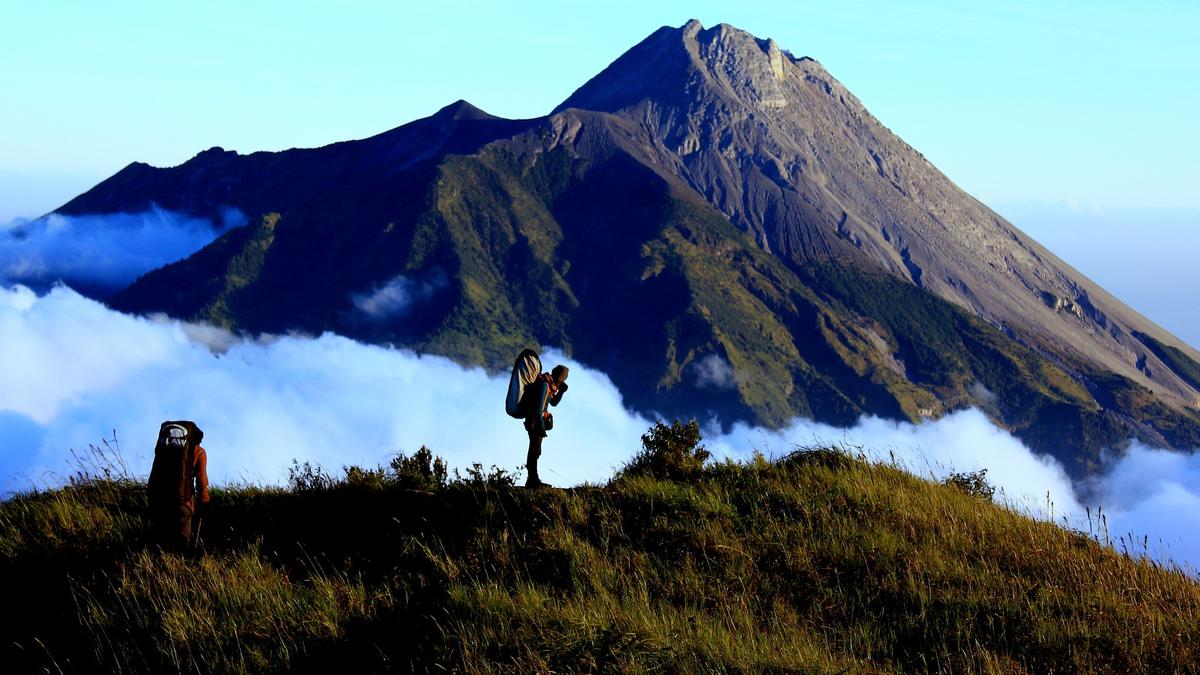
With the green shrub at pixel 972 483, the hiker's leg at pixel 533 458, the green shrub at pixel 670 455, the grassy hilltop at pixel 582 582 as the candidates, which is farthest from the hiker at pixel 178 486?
the green shrub at pixel 972 483

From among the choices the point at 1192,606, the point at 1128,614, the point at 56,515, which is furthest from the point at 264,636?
the point at 1192,606

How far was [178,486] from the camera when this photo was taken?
10977 mm

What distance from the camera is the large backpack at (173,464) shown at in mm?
10931

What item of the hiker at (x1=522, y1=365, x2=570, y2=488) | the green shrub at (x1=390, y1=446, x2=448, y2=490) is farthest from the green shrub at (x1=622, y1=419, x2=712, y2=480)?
the green shrub at (x1=390, y1=446, x2=448, y2=490)

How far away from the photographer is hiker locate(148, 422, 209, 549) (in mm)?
10945

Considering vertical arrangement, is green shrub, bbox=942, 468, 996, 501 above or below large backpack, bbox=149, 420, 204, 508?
above

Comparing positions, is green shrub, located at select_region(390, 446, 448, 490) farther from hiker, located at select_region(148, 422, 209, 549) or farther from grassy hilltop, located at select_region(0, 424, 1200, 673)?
hiker, located at select_region(148, 422, 209, 549)

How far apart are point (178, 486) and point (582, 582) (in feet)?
14.2

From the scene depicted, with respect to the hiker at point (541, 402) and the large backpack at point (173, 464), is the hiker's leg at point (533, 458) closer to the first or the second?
the hiker at point (541, 402)

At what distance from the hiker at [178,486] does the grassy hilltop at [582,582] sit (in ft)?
0.89

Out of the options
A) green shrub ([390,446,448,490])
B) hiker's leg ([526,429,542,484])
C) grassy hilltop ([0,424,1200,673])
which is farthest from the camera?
hiker's leg ([526,429,542,484])

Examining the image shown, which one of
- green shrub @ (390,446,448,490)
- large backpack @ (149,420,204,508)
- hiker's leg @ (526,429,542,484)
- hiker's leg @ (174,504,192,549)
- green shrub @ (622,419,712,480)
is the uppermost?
green shrub @ (622,419,712,480)

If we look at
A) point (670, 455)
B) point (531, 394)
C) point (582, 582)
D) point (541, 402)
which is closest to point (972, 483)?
point (670, 455)

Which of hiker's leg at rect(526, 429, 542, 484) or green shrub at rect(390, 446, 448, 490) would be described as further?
hiker's leg at rect(526, 429, 542, 484)
